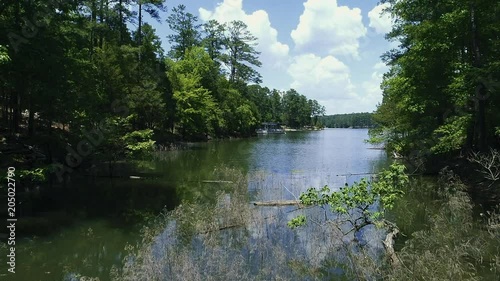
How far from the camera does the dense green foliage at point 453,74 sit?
15.8 m

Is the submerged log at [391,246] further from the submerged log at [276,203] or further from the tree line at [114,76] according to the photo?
the tree line at [114,76]

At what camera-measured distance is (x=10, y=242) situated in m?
10.1

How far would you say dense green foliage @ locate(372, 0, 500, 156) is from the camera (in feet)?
51.8

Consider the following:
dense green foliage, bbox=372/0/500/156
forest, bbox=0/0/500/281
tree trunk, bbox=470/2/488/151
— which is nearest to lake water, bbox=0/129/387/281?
forest, bbox=0/0/500/281

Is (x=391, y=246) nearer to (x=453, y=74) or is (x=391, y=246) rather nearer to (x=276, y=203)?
(x=276, y=203)

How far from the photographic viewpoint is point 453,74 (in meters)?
18.3

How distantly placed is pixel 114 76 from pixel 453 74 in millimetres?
22799

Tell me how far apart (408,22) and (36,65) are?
2054 cm

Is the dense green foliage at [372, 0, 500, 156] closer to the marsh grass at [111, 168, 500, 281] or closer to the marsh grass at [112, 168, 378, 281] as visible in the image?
the marsh grass at [111, 168, 500, 281]

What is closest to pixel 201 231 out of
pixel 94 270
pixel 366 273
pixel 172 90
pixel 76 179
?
pixel 94 270

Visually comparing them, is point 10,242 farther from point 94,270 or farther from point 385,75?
point 385,75

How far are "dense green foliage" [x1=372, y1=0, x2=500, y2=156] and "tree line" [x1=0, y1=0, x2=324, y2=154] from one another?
14.3m

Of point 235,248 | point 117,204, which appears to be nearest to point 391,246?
point 235,248

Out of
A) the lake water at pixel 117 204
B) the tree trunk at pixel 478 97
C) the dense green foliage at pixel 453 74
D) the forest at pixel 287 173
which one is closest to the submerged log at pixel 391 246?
the forest at pixel 287 173
